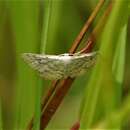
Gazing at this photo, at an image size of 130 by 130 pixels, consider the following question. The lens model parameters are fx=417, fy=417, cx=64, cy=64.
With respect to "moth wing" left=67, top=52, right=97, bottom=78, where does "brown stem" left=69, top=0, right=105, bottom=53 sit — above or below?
above

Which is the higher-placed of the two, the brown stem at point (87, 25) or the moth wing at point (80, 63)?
the brown stem at point (87, 25)

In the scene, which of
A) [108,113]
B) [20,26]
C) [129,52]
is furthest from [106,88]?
[129,52]

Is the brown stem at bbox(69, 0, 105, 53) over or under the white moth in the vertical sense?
over

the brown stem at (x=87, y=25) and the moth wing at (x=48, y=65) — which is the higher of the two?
the brown stem at (x=87, y=25)

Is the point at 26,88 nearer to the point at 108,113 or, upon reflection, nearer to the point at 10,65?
the point at 108,113

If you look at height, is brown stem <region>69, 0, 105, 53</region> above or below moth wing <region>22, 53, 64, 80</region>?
above

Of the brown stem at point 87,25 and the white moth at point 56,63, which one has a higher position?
the brown stem at point 87,25
